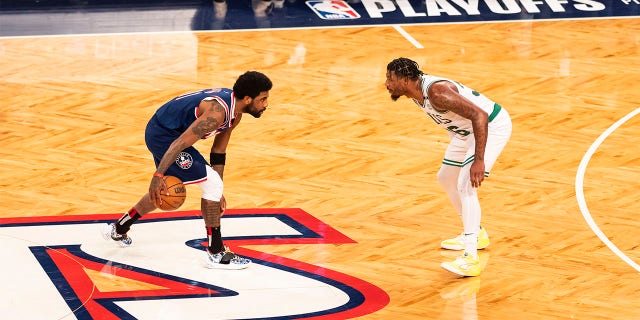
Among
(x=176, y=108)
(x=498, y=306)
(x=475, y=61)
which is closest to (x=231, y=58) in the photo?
(x=475, y=61)

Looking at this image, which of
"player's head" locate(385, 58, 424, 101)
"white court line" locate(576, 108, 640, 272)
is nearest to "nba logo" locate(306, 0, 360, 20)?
"white court line" locate(576, 108, 640, 272)

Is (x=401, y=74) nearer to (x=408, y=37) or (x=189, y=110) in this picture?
(x=189, y=110)

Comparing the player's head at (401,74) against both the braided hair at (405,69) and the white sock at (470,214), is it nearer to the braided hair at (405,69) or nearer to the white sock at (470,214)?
the braided hair at (405,69)

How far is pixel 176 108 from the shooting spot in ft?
29.0

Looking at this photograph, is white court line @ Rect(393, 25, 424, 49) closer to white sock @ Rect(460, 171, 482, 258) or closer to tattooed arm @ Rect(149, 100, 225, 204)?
white sock @ Rect(460, 171, 482, 258)

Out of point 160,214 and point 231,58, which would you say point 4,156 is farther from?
point 231,58

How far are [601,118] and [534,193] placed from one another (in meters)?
2.37

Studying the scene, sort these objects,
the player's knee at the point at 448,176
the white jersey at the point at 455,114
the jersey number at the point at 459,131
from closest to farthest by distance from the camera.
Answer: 1. the white jersey at the point at 455,114
2. the jersey number at the point at 459,131
3. the player's knee at the point at 448,176

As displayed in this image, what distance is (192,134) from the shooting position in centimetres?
848

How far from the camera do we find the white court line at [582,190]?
375 inches

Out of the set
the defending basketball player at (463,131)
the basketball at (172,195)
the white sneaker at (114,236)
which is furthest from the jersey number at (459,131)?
the white sneaker at (114,236)

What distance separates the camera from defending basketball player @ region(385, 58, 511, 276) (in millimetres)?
8711

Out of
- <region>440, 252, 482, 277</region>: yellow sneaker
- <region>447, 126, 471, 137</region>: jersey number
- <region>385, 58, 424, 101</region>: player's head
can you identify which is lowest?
<region>440, 252, 482, 277</region>: yellow sneaker

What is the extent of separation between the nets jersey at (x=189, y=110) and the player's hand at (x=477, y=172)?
1.71 m
